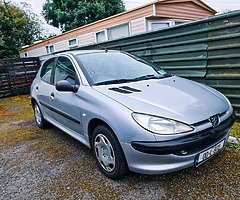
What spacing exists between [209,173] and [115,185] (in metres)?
1.04

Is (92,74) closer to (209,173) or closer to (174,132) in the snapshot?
(174,132)

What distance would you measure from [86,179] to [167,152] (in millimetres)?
1094

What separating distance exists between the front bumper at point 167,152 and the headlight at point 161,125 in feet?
0.26

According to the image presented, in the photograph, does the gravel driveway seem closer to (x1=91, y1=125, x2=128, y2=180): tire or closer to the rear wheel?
(x1=91, y1=125, x2=128, y2=180): tire

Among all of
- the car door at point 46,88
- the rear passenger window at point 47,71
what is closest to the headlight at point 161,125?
the car door at point 46,88

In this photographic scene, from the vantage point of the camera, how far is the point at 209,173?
2475 mm

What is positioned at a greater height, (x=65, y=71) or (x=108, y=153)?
(x=65, y=71)

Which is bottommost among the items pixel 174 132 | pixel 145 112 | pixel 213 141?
pixel 213 141

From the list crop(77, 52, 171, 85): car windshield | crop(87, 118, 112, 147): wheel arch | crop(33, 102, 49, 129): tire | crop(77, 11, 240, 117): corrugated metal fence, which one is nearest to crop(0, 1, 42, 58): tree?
crop(33, 102, 49, 129): tire

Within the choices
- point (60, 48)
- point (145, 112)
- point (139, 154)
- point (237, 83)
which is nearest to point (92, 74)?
point (145, 112)

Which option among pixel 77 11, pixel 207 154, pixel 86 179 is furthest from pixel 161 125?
pixel 77 11

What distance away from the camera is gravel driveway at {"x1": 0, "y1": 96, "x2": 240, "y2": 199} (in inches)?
88.0

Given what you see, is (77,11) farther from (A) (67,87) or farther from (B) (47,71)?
(A) (67,87)

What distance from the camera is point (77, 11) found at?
1980 centimetres
